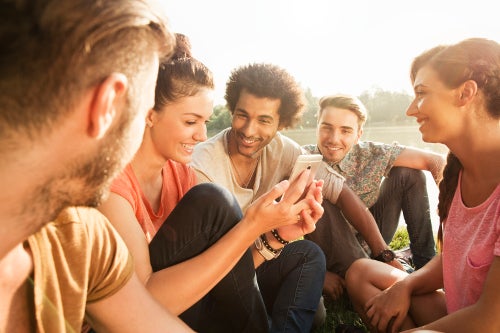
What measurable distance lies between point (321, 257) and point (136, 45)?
177cm

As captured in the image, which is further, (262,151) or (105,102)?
(262,151)

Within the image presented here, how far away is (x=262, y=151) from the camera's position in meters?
3.37

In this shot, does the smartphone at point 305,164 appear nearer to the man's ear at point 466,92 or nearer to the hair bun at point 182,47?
the man's ear at point 466,92

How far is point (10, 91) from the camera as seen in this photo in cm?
98

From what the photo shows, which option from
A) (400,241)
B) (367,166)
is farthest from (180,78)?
(400,241)

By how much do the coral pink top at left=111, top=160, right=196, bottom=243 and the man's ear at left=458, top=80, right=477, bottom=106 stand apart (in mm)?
1440

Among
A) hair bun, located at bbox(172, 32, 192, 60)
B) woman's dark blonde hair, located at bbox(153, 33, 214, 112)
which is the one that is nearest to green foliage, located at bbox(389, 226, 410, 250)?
woman's dark blonde hair, located at bbox(153, 33, 214, 112)

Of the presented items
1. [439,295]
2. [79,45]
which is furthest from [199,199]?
[439,295]

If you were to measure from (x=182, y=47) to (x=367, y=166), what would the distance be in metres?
1.82

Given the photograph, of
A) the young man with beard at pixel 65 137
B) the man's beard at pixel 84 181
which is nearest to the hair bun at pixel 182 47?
the young man with beard at pixel 65 137

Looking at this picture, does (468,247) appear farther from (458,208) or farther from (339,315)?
(339,315)

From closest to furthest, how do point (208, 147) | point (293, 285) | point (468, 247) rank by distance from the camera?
point (468, 247) → point (293, 285) → point (208, 147)

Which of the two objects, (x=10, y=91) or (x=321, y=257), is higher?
(x=10, y=91)

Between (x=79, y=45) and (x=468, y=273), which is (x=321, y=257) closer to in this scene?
(x=468, y=273)
